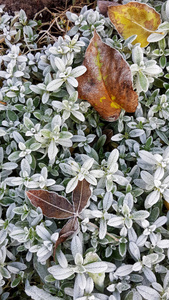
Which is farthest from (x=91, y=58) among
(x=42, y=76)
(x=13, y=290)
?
(x=13, y=290)

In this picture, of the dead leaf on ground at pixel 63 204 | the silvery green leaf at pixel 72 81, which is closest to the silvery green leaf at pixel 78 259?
the dead leaf on ground at pixel 63 204

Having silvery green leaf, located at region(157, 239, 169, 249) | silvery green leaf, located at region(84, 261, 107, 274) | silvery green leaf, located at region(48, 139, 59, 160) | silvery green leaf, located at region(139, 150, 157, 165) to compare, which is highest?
silvery green leaf, located at region(48, 139, 59, 160)

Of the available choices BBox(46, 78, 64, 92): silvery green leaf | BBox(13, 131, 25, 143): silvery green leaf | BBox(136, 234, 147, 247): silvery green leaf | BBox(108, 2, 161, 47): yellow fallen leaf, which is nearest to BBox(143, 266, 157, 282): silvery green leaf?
BBox(136, 234, 147, 247): silvery green leaf

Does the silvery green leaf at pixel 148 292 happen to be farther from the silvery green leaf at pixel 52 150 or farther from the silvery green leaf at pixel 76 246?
the silvery green leaf at pixel 52 150

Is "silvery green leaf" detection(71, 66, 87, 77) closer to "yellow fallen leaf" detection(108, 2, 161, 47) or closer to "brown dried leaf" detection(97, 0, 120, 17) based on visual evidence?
"yellow fallen leaf" detection(108, 2, 161, 47)

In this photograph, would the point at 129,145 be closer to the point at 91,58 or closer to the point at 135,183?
the point at 135,183
